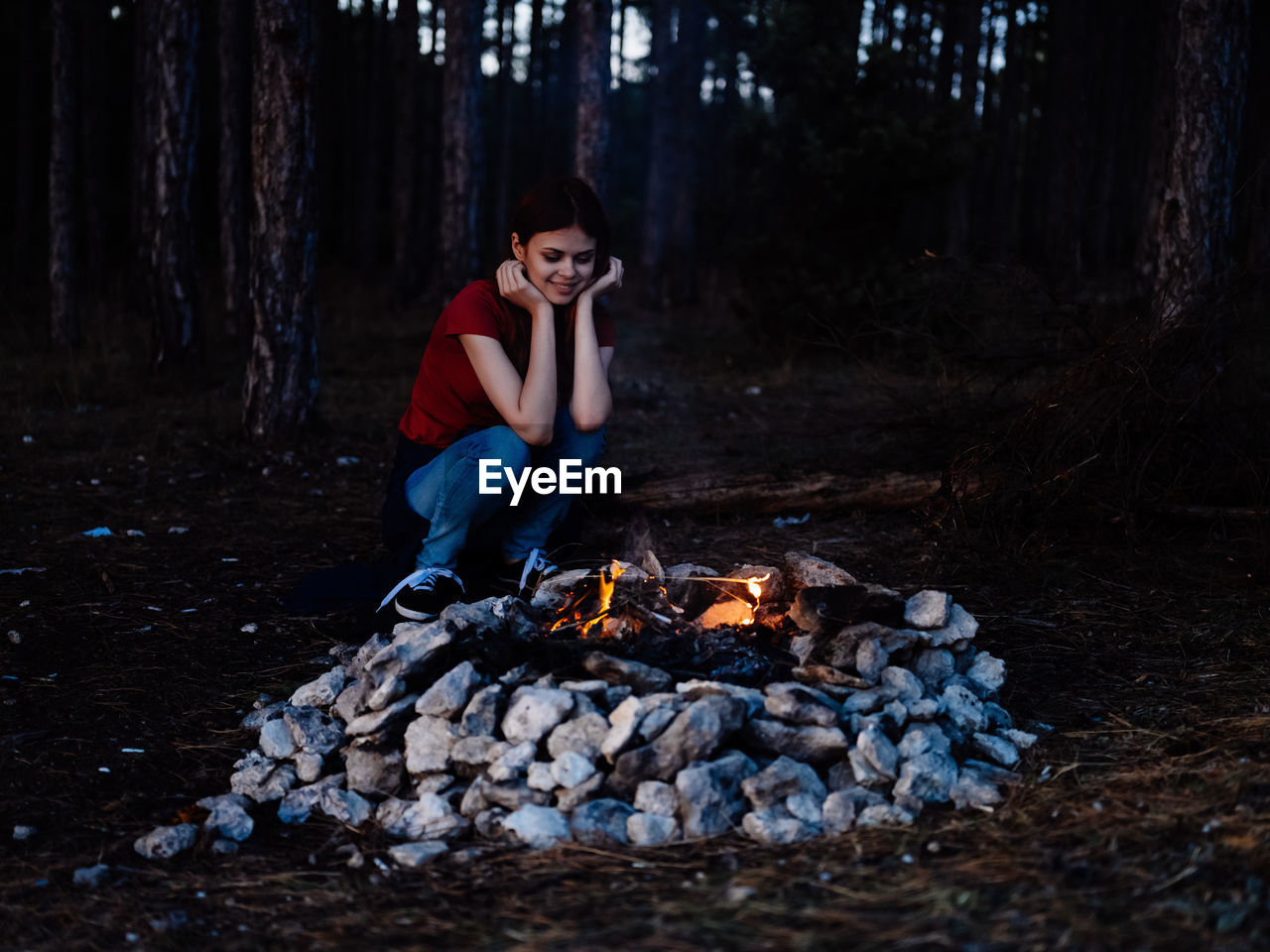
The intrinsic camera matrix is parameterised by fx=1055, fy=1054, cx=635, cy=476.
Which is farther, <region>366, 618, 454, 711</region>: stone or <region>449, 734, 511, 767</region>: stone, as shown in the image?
<region>366, 618, 454, 711</region>: stone

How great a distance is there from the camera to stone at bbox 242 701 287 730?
131 inches

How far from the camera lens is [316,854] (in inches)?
104

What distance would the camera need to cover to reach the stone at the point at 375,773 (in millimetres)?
2949

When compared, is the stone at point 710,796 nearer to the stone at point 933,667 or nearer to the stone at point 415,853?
the stone at point 415,853

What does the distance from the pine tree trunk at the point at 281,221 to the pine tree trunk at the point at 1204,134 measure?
5.27 metres

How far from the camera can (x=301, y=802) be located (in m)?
2.89

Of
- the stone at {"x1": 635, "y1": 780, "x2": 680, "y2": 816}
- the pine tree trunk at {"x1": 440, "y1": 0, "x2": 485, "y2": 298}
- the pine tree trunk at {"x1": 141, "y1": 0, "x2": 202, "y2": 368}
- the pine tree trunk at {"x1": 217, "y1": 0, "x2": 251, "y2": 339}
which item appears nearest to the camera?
the stone at {"x1": 635, "y1": 780, "x2": 680, "y2": 816}

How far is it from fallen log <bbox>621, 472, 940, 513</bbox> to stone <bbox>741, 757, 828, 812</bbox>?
9.37 ft

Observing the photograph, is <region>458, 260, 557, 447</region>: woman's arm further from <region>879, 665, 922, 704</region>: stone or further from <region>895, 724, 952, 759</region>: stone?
<region>895, 724, 952, 759</region>: stone

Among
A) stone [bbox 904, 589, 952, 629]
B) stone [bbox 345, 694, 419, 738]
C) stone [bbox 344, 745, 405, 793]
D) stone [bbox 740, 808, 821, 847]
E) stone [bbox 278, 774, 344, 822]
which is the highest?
stone [bbox 904, 589, 952, 629]

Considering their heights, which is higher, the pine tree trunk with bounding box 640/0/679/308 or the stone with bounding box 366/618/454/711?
the pine tree trunk with bounding box 640/0/679/308

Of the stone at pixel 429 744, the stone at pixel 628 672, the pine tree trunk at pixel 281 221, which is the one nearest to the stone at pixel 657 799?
the stone at pixel 628 672

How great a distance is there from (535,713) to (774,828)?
2.36ft
